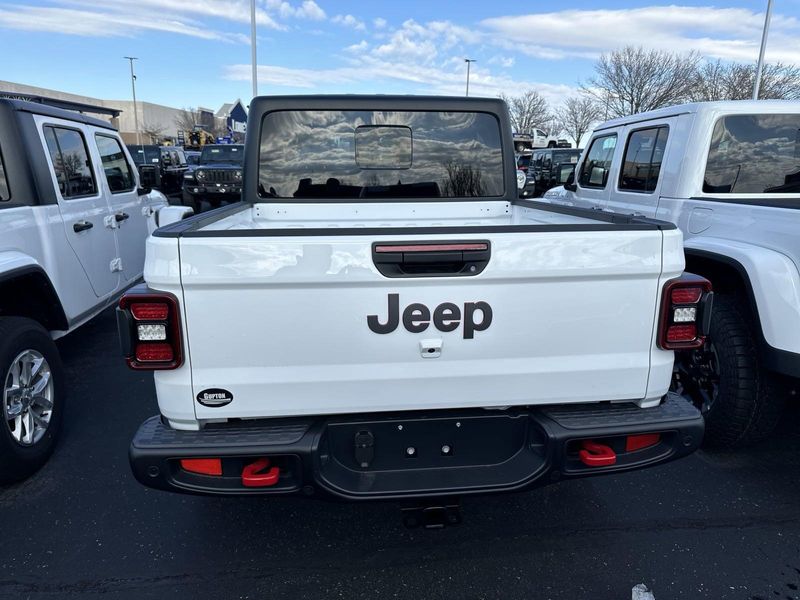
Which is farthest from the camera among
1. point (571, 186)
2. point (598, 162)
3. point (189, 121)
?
point (189, 121)

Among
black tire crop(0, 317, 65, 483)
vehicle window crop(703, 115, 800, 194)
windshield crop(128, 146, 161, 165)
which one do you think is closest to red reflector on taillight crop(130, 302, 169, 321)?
black tire crop(0, 317, 65, 483)

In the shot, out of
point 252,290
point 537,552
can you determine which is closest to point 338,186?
point 252,290

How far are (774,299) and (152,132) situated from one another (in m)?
78.6

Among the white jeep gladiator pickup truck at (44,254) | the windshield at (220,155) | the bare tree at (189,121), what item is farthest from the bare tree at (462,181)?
the bare tree at (189,121)

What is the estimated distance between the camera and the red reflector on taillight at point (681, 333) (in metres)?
2.32

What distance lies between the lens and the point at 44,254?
380 cm

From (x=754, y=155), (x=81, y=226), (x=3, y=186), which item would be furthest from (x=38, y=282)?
(x=754, y=155)

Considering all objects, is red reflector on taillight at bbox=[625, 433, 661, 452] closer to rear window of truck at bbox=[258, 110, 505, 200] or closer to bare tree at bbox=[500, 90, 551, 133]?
rear window of truck at bbox=[258, 110, 505, 200]

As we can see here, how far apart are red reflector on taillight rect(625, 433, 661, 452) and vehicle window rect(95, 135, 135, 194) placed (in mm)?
4904

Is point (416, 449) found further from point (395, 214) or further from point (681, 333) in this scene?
point (395, 214)

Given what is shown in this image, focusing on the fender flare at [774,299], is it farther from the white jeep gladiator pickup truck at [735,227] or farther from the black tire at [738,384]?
the black tire at [738,384]

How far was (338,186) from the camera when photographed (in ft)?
12.2

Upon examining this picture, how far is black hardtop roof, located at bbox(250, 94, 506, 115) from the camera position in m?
3.71

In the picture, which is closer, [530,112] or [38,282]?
[38,282]
